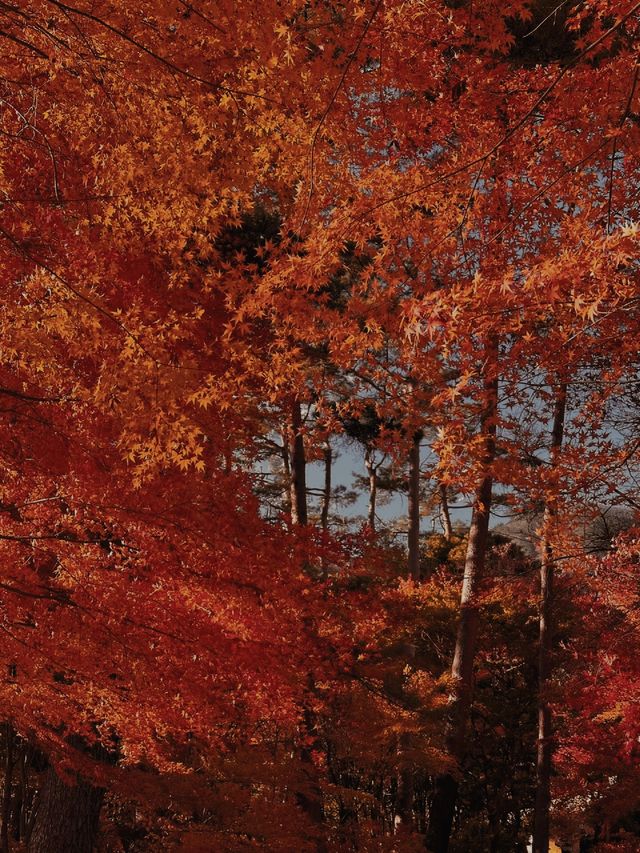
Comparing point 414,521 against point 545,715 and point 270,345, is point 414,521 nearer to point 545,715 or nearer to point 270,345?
point 545,715

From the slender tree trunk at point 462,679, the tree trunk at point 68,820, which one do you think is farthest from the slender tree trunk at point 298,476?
the tree trunk at point 68,820

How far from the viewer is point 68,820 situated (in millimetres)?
9500

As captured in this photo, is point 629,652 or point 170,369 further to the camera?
point 629,652

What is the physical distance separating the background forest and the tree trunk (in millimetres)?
39

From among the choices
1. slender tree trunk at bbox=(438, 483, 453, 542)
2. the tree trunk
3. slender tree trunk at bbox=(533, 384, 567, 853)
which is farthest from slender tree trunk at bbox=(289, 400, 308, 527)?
slender tree trunk at bbox=(438, 483, 453, 542)

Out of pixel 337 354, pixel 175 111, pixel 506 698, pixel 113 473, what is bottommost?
pixel 506 698

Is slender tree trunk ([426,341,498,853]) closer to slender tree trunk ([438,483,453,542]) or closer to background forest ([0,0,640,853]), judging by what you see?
background forest ([0,0,640,853])

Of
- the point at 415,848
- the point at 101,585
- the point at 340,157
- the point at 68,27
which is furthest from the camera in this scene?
the point at 415,848

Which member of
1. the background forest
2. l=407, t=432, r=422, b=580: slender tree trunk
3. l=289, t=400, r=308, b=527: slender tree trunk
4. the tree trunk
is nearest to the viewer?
the background forest

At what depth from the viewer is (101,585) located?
7.41m

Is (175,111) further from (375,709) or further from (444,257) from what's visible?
(375,709)

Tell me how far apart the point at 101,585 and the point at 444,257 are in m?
5.43

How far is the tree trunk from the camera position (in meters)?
9.45

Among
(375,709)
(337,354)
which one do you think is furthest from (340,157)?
(375,709)
